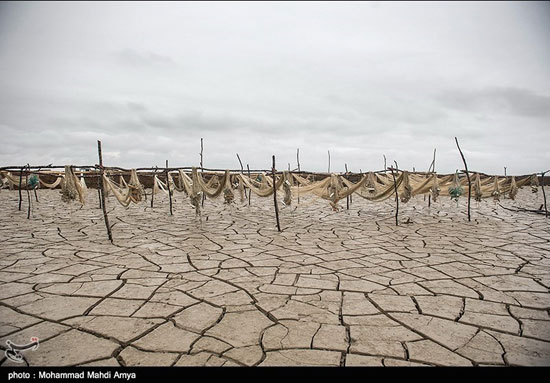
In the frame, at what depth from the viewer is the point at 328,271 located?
3.34 metres

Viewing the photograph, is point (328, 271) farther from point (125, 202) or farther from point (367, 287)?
point (125, 202)

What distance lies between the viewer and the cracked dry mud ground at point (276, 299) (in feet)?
5.98

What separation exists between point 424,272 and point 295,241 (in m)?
2.12

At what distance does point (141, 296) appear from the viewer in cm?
264

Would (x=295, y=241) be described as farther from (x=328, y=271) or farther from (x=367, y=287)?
(x=367, y=287)

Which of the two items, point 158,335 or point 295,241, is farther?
point 295,241

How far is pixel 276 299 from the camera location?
8.47 feet

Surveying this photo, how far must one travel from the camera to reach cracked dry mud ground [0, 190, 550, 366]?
71.7 inches
